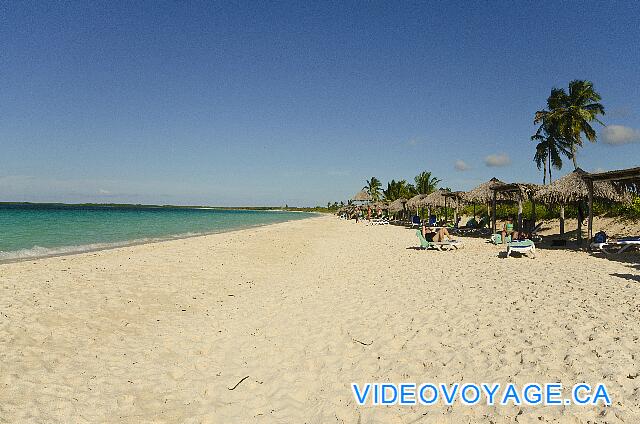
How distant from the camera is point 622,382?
3002mm

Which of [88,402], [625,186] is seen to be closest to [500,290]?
[88,402]

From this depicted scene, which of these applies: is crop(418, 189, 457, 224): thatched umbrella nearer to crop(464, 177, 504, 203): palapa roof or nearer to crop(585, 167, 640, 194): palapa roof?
crop(464, 177, 504, 203): palapa roof

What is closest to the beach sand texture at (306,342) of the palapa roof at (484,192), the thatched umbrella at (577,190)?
the thatched umbrella at (577,190)

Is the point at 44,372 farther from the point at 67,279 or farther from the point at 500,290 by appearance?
the point at 500,290

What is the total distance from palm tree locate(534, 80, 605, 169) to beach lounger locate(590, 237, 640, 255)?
21481mm

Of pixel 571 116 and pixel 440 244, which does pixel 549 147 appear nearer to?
pixel 571 116

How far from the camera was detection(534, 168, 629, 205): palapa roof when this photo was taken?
12.7 m

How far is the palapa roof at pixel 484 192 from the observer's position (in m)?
17.9

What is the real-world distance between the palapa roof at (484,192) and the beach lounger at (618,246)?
6676 mm

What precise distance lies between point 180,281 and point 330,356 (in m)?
5.49

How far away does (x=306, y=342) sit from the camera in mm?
4785

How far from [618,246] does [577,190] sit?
254cm

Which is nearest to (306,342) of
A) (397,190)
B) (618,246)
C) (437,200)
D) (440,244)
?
(440,244)

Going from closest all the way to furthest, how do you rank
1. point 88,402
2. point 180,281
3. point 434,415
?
1. point 434,415
2. point 88,402
3. point 180,281
